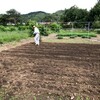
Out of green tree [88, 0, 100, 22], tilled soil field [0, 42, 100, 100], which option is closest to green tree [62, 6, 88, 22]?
green tree [88, 0, 100, 22]

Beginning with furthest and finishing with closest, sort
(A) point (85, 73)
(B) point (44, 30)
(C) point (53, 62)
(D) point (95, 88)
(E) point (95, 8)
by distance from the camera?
(E) point (95, 8)
(B) point (44, 30)
(C) point (53, 62)
(A) point (85, 73)
(D) point (95, 88)

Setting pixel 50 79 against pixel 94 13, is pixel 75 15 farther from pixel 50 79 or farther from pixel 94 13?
pixel 50 79

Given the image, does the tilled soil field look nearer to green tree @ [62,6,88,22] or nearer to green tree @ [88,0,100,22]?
green tree @ [88,0,100,22]

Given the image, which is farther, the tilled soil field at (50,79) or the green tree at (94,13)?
the green tree at (94,13)

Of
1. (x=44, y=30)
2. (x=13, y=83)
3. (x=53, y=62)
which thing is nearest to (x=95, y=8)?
(x=44, y=30)

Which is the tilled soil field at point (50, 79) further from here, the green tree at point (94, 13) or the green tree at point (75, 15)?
the green tree at point (75, 15)

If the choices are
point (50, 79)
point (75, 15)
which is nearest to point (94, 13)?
point (75, 15)

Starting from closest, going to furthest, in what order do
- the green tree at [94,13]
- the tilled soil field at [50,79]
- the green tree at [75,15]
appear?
the tilled soil field at [50,79] < the green tree at [94,13] < the green tree at [75,15]

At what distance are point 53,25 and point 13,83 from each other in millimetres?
29782

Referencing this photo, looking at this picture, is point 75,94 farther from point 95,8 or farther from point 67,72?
point 95,8

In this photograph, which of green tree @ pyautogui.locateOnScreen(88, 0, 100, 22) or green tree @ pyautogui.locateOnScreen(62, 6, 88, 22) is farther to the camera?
green tree @ pyautogui.locateOnScreen(62, 6, 88, 22)

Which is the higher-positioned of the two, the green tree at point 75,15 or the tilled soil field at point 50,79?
the green tree at point 75,15

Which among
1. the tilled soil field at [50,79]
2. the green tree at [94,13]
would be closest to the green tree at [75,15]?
the green tree at [94,13]

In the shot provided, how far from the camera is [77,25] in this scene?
4759cm
